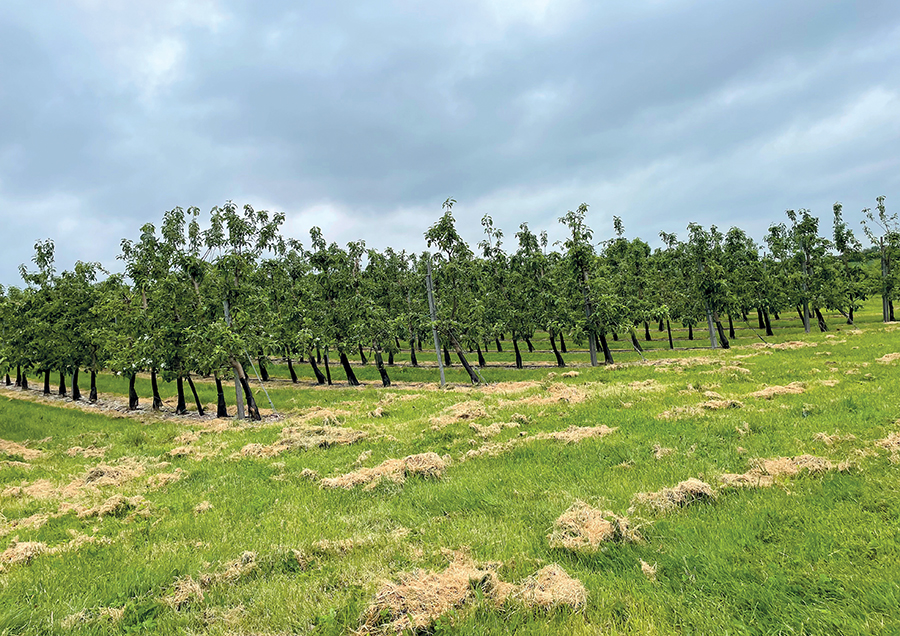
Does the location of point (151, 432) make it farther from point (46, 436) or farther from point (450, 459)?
point (450, 459)

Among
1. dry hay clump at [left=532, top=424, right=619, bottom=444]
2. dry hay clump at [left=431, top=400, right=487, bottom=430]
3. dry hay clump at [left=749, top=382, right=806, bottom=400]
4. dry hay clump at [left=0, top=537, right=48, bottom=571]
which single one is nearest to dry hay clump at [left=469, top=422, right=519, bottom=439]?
dry hay clump at [left=431, top=400, right=487, bottom=430]

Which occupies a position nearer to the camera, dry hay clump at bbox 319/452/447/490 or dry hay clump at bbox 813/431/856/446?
dry hay clump at bbox 813/431/856/446

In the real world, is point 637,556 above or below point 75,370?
below

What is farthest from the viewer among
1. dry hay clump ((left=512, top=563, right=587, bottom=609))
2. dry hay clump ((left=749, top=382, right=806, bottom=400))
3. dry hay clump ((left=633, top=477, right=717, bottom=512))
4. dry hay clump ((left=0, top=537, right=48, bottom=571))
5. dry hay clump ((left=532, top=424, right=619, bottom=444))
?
dry hay clump ((left=749, top=382, right=806, bottom=400))

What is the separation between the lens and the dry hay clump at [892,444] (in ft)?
27.0

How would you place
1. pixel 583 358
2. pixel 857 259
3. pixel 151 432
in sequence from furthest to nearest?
pixel 857 259 → pixel 583 358 → pixel 151 432

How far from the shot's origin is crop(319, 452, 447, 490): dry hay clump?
10.9m

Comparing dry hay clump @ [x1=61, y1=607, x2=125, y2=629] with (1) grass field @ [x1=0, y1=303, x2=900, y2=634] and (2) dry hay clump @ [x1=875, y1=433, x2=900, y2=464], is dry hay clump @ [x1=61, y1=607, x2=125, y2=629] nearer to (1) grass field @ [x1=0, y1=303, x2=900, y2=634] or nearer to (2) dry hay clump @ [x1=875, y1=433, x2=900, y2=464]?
(1) grass field @ [x1=0, y1=303, x2=900, y2=634]

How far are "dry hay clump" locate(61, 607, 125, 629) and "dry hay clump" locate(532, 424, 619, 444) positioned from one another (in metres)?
10.5

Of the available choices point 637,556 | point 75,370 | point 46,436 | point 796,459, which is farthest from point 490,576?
point 75,370

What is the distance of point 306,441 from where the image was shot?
1661 centimetres

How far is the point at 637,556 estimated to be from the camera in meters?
6.00

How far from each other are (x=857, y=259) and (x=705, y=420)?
69.4m

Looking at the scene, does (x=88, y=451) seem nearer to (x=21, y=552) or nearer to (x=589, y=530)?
(x=21, y=552)
